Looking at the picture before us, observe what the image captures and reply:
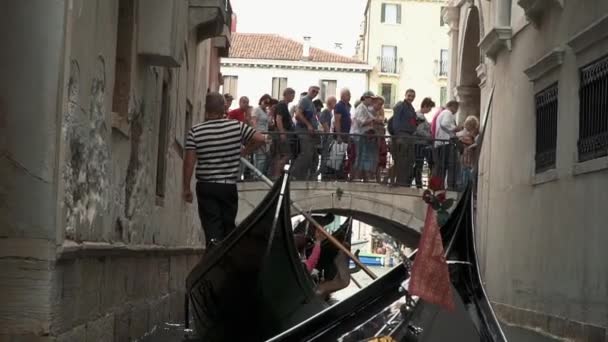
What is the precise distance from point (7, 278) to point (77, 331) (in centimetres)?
79

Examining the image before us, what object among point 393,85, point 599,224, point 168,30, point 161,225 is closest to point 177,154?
point 161,225

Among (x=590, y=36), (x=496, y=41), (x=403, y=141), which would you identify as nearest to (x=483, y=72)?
(x=496, y=41)

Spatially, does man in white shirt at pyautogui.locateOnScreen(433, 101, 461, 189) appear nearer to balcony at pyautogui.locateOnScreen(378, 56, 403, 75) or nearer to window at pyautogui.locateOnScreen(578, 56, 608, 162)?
window at pyautogui.locateOnScreen(578, 56, 608, 162)

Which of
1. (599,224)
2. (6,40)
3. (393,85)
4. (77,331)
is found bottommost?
(77,331)

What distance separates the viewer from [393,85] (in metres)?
50.2

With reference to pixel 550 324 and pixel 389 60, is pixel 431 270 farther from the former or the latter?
pixel 389 60

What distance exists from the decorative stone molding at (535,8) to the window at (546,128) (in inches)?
30.1

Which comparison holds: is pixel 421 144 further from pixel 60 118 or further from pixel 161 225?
pixel 60 118

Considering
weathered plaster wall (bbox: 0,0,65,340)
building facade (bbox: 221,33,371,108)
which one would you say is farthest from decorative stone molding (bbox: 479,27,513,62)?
building facade (bbox: 221,33,371,108)

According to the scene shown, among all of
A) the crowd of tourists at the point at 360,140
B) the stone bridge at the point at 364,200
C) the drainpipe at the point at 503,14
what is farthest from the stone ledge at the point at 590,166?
the stone bridge at the point at 364,200

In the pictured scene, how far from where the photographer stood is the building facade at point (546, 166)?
913 centimetres

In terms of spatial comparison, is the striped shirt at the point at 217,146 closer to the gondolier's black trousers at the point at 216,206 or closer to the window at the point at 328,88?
the gondolier's black trousers at the point at 216,206

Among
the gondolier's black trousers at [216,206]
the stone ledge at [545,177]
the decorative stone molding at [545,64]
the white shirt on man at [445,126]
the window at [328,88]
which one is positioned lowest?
the gondolier's black trousers at [216,206]

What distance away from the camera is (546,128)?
11297 millimetres
